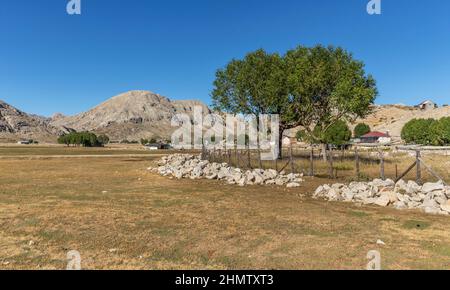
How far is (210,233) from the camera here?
10.8 meters

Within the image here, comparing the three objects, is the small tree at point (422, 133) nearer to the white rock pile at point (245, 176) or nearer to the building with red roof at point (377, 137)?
the building with red roof at point (377, 137)

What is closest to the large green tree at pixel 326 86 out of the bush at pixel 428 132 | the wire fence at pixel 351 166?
the wire fence at pixel 351 166

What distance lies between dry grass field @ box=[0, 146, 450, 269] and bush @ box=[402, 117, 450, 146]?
83.0m

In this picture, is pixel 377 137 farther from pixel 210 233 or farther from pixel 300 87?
pixel 210 233

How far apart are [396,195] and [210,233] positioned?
10.0 metres

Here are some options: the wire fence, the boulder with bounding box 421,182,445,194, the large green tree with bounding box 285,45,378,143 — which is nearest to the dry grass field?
the boulder with bounding box 421,182,445,194

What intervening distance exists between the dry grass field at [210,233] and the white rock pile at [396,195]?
3.26ft

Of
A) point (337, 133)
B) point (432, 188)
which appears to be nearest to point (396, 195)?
point (432, 188)

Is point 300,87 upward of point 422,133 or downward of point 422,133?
upward

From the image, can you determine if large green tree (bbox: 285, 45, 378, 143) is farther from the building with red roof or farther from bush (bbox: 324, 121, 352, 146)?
the building with red roof

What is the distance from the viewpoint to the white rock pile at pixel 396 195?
14.6m

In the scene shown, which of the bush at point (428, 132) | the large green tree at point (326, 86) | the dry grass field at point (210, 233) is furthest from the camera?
the bush at point (428, 132)

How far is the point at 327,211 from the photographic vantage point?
14.3 meters
